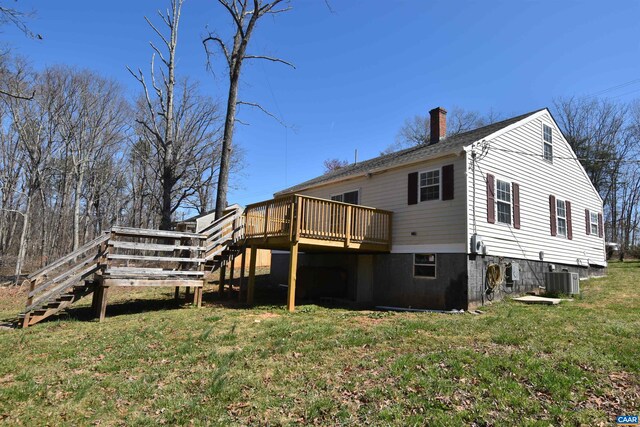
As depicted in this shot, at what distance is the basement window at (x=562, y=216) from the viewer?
15109 millimetres

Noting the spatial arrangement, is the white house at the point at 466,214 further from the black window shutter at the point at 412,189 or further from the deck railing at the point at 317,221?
the deck railing at the point at 317,221

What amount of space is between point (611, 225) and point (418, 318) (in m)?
32.6

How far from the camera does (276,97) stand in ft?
54.5

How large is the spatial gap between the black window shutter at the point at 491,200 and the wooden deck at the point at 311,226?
317cm

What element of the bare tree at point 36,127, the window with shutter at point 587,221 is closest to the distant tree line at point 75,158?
the bare tree at point 36,127

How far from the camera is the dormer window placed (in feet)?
48.7

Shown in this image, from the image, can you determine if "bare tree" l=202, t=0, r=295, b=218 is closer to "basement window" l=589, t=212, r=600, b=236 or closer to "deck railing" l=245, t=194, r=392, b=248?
"deck railing" l=245, t=194, r=392, b=248

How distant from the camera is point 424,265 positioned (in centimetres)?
1188

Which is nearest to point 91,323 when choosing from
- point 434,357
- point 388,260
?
point 434,357

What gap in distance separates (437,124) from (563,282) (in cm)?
762

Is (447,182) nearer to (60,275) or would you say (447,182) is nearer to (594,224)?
(60,275)

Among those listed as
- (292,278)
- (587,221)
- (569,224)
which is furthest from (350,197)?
(587,221)

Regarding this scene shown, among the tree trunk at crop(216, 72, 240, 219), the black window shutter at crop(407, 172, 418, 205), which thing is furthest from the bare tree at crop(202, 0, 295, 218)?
the black window shutter at crop(407, 172, 418, 205)

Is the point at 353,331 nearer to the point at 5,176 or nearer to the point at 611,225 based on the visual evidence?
the point at 5,176
